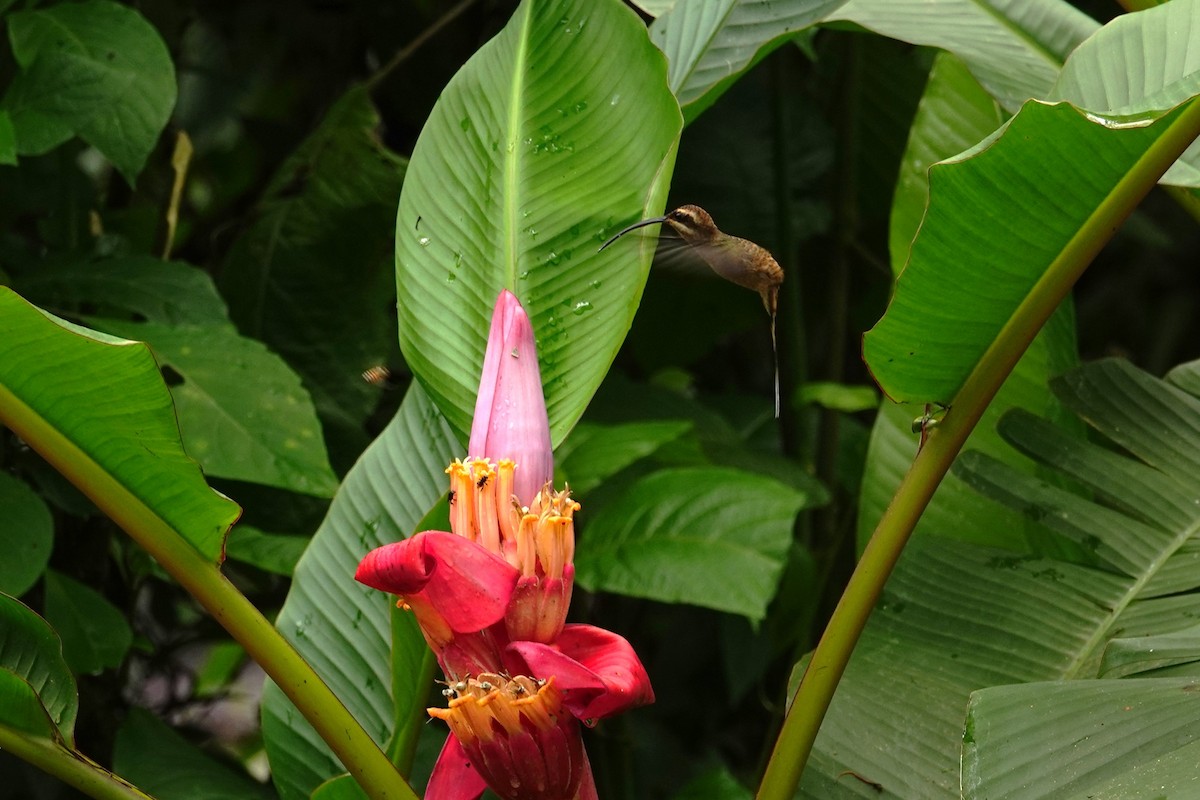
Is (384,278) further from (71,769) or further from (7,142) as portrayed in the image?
(71,769)

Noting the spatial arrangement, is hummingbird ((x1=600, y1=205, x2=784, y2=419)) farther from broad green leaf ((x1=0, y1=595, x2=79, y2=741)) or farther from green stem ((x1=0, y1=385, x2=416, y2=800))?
broad green leaf ((x1=0, y1=595, x2=79, y2=741))

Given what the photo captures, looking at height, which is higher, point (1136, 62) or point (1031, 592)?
point (1136, 62)

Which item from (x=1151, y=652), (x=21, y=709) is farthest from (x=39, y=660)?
(x=1151, y=652)

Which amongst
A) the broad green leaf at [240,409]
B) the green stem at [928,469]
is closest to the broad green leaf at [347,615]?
the broad green leaf at [240,409]

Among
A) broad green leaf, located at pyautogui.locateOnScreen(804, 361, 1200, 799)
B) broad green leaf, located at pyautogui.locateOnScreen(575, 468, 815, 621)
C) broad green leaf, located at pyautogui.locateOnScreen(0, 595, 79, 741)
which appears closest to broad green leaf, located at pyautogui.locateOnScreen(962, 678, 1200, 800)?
broad green leaf, located at pyautogui.locateOnScreen(804, 361, 1200, 799)

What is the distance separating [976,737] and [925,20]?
1.72ft

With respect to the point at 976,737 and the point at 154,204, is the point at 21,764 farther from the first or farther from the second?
the point at 976,737

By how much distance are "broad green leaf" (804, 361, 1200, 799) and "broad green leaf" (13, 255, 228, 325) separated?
24.5 inches

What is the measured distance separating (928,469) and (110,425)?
41cm

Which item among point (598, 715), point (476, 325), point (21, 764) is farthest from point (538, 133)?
point (21, 764)

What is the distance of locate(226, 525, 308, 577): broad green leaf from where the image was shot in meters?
0.89

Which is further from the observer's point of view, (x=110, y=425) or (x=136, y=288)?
(x=136, y=288)

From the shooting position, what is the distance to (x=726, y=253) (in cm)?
78

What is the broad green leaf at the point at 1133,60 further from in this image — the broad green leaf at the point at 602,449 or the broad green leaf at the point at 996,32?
the broad green leaf at the point at 602,449
